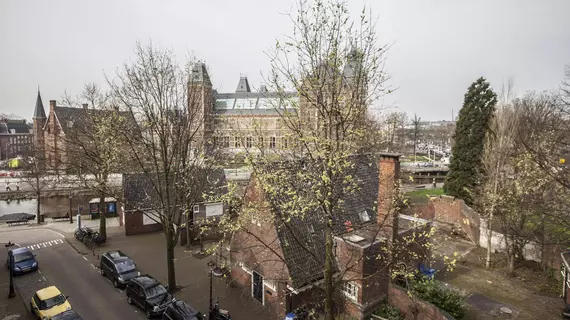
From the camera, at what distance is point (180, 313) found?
13.8m

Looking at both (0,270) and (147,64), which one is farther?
(0,270)

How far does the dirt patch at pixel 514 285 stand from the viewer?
1591 centimetres

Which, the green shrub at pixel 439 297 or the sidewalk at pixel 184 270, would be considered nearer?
the green shrub at pixel 439 297

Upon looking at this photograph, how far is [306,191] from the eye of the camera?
29.9ft

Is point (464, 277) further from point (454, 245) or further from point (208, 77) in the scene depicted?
point (208, 77)

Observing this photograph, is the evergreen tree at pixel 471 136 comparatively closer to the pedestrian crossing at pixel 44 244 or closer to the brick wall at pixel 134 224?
the brick wall at pixel 134 224

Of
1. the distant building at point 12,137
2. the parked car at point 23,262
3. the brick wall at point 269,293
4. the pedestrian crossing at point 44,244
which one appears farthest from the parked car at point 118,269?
the distant building at point 12,137

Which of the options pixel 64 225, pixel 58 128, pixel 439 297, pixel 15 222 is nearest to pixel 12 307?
pixel 64 225

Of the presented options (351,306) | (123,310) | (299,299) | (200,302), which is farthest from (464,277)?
(123,310)

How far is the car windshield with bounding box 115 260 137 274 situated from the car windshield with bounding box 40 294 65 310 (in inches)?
136

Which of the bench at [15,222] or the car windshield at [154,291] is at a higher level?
the car windshield at [154,291]

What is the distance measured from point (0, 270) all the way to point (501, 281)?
3089cm

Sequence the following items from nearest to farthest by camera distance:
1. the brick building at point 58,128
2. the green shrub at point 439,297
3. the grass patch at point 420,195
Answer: the green shrub at point 439,297, the brick building at point 58,128, the grass patch at point 420,195

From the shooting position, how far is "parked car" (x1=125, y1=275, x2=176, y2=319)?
49.6ft
